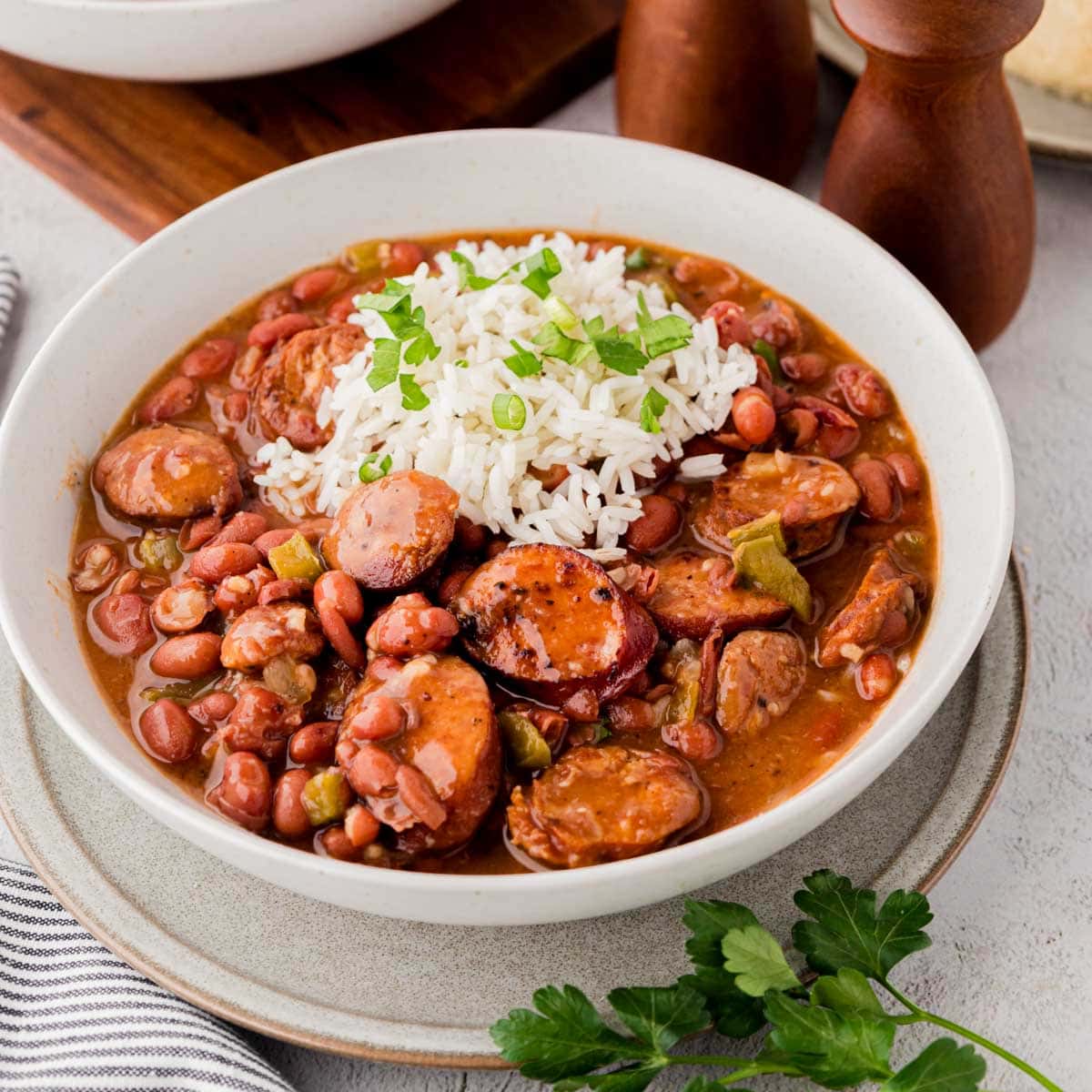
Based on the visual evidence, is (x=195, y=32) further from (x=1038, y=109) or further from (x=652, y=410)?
(x=1038, y=109)

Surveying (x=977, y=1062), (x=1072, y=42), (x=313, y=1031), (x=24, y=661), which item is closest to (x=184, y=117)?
(x=24, y=661)

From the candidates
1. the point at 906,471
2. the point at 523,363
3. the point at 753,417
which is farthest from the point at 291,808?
the point at 906,471

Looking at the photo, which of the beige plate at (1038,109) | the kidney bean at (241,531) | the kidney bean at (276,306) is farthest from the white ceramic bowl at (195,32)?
the kidney bean at (241,531)

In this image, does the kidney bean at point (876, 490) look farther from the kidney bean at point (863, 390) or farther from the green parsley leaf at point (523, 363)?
the green parsley leaf at point (523, 363)

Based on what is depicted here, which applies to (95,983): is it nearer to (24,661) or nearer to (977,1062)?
(24,661)

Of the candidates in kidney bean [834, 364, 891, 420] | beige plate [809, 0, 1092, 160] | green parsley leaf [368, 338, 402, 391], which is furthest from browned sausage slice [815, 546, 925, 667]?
beige plate [809, 0, 1092, 160]

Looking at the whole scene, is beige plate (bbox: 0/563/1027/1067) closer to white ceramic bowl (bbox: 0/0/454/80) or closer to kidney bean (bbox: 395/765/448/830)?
kidney bean (bbox: 395/765/448/830)
